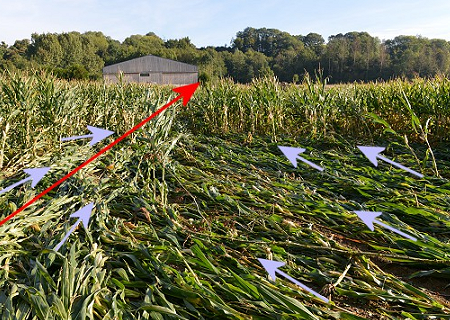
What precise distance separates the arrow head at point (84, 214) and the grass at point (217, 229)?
51 millimetres

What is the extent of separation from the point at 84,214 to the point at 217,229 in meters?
0.82

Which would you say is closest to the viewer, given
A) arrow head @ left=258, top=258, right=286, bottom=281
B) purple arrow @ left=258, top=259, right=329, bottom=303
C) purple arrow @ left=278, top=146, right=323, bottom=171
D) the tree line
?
purple arrow @ left=258, top=259, right=329, bottom=303

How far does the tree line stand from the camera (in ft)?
63.7

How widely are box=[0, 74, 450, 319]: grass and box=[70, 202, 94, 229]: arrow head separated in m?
0.05

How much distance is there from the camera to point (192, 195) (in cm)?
271

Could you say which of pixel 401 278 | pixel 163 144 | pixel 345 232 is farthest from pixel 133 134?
pixel 401 278

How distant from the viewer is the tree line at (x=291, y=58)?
19406 millimetres

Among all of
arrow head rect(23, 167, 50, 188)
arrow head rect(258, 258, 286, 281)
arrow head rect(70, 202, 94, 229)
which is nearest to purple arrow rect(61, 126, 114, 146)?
arrow head rect(23, 167, 50, 188)

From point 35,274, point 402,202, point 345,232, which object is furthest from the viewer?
point 402,202

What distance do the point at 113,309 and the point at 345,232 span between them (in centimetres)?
149

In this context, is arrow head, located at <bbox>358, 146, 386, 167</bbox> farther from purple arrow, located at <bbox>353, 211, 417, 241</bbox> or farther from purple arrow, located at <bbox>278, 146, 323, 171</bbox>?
purple arrow, located at <bbox>353, 211, 417, 241</bbox>

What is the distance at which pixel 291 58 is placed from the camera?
24.5 metres

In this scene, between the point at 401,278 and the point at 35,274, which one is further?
the point at 401,278

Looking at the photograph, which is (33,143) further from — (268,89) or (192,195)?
(268,89)
